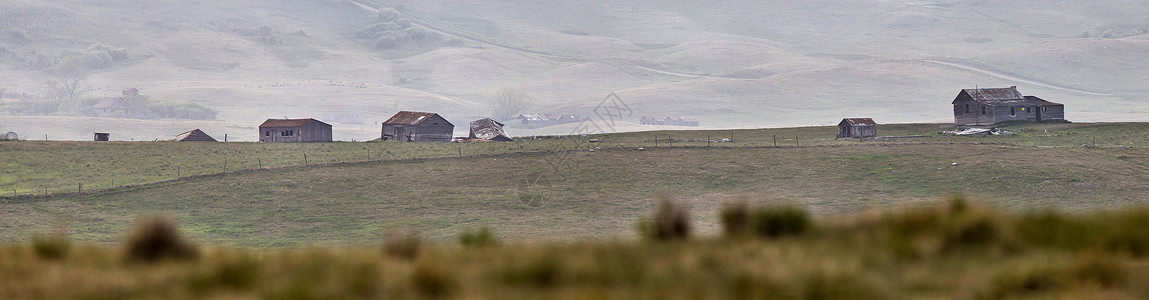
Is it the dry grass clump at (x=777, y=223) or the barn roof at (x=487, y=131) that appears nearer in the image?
the dry grass clump at (x=777, y=223)

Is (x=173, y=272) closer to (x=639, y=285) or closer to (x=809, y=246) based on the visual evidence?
(x=639, y=285)

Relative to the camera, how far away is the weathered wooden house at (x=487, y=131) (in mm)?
142712

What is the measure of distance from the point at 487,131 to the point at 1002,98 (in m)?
72.9

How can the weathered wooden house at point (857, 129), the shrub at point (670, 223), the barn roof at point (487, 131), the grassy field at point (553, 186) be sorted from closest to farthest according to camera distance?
the shrub at point (670, 223)
the grassy field at point (553, 186)
the weathered wooden house at point (857, 129)
the barn roof at point (487, 131)

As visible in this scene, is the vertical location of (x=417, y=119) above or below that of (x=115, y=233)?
A: above

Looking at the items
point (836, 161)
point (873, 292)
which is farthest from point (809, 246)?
point (836, 161)

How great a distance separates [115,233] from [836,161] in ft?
199

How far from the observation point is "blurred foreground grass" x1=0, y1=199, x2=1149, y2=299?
25.4 ft

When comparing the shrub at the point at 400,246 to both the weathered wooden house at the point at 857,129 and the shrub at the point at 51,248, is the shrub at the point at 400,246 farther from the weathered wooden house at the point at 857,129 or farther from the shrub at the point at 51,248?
the weathered wooden house at the point at 857,129

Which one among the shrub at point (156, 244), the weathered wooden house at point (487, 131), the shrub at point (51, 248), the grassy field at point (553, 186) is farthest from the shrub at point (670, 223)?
the weathered wooden house at point (487, 131)

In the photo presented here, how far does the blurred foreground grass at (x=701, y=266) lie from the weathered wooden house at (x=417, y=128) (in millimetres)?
127745

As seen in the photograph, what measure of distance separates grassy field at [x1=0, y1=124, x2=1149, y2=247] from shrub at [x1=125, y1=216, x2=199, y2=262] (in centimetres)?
4750

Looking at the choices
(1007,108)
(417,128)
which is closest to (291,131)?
(417,128)

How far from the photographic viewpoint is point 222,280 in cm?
830
